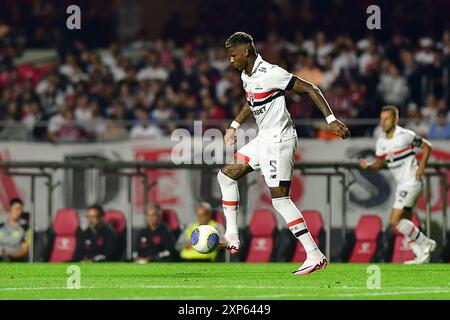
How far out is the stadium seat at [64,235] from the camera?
18578 mm

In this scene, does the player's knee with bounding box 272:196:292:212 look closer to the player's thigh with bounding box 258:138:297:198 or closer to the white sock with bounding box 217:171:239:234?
the player's thigh with bounding box 258:138:297:198

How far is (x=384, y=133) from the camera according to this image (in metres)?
17.0

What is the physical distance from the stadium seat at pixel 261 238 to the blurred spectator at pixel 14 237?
343 cm

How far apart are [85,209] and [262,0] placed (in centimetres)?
942

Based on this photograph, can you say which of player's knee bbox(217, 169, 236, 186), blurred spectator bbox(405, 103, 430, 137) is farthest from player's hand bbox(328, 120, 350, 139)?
blurred spectator bbox(405, 103, 430, 137)

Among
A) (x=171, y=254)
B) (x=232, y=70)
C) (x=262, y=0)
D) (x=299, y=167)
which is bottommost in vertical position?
(x=171, y=254)

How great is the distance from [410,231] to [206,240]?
473 cm

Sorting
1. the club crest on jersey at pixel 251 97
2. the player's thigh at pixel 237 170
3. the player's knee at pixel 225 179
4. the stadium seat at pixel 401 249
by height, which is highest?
the club crest on jersey at pixel 251 97

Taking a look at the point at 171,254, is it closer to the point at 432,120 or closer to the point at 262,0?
the point at 432,120

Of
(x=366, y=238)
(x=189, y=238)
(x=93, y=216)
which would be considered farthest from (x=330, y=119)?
(x=93, y=216)

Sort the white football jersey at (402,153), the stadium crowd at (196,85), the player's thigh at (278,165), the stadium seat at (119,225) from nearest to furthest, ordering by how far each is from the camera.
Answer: the player's thigh at (278,165) → the white football jersey at (402,153) → the stadium seat at (119,225) → the stadium crowd at (196,85)

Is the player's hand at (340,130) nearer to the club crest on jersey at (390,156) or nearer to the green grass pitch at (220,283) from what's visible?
the green grass pitch at (220,283)

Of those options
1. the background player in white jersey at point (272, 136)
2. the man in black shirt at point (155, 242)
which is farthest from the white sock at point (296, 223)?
the man in black shirt at point (155, 242)

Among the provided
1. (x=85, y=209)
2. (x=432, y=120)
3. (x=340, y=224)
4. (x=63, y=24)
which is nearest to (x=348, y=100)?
(x=432, y=120)
